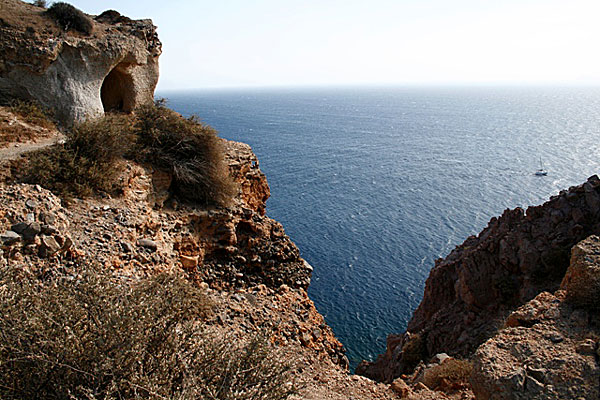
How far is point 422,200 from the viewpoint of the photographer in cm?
4988

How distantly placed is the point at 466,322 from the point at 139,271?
14.4 metres

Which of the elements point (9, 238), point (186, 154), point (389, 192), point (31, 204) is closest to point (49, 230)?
point (9, 238)

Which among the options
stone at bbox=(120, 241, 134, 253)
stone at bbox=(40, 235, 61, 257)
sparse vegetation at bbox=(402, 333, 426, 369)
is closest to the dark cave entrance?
stone at bbox=(120, 241, 134, 253)

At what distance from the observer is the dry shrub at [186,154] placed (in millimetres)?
12422

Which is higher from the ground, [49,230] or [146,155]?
[146,155]

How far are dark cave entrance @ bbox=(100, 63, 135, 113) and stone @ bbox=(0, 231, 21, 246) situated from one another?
9742 mm

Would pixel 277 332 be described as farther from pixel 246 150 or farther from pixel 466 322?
pixel 466 322

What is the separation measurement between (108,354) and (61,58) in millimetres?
12648

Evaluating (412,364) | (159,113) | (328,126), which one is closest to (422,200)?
(412,364)

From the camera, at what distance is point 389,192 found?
53156mm

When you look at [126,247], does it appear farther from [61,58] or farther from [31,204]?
[61,58]

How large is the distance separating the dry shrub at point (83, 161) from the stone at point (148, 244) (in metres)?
1.82

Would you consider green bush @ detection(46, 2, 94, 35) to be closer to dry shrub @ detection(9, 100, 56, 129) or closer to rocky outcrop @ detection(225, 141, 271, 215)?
dry shrub @ detection(9, 100, 56, 129)

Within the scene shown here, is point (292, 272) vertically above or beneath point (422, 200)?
above
